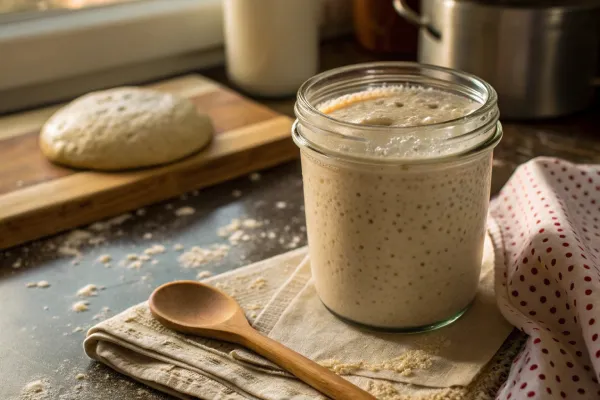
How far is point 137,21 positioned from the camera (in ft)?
4.51

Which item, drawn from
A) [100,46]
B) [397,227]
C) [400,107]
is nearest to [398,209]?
[397,227]

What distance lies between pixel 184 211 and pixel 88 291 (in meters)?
0.21

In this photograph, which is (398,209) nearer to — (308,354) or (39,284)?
(308,354)

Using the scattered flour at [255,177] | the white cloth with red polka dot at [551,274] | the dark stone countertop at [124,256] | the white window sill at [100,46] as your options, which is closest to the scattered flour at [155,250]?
the dark stone countertop at [124,256]

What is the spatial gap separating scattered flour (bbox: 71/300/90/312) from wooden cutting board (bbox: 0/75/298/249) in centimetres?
18

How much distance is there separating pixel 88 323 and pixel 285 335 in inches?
8.6

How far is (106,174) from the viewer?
1.06 metres

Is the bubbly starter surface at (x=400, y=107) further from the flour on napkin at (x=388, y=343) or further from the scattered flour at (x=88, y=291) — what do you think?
the scattered flour at (x=88, y=291)

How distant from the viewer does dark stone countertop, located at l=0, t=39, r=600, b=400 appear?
0.72m

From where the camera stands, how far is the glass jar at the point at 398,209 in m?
0.65

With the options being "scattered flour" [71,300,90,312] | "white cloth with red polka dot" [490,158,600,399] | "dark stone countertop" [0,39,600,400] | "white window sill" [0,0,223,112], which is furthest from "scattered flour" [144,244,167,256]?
"white window sill" [0,0,223,112]

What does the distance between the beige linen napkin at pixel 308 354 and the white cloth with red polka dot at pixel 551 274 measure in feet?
0.09

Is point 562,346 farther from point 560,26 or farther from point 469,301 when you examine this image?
point 560,26

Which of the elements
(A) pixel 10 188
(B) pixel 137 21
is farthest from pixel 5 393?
(B) pixel 137 21
